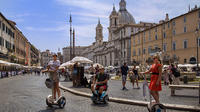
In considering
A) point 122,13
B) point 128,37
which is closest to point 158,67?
point 128,37

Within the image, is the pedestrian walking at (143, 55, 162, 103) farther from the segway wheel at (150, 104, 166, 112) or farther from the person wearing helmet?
the person wearing helmet

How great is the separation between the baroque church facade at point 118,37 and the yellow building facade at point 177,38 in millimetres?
30386

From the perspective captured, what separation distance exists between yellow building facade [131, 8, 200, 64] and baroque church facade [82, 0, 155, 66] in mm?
30386

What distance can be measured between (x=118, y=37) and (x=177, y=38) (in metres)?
57.4

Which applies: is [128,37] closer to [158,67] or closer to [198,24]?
[198,24]

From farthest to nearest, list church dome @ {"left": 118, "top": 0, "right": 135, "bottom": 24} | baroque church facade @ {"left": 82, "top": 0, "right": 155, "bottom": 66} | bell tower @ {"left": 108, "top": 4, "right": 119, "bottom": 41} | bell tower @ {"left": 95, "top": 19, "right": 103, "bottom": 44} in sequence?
1. bell tower @ {"left": 95, "top": 19, "right": 103, "bottom": 44}
2. church dome @ {"left": 118, "top": 0, "right": 135, "bottom": 24}
3. bell tower @ {"left": 108, "top": 4, "right": 119, "bottom": 41}
4. baroque church facade @ {"left": 82, "top": 0, "right": 155, "bottom": 66}

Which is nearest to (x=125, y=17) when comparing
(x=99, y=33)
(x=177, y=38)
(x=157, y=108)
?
(x=99, y=33)

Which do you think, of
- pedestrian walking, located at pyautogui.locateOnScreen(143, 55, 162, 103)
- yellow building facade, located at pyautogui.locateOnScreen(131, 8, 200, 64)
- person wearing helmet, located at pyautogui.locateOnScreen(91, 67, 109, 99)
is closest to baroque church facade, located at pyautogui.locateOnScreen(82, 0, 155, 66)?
yellow building facade, located at pyautogui.locateOnScreen(131, 8, 200, 64)

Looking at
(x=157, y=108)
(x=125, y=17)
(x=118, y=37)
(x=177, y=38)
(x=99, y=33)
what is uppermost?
(x=125, y=17)

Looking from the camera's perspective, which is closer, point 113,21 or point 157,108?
point 157,108

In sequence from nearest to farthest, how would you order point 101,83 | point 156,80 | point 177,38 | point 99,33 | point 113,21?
point 156,80, point 101,83, point 177,38, point 113,21, point 99,33

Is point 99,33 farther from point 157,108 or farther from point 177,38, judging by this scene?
point 157,108

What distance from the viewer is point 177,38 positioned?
51812 mm

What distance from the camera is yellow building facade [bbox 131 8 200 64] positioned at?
45781mm
